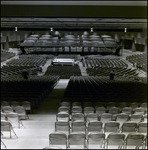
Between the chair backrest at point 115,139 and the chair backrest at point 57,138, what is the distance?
108 cm

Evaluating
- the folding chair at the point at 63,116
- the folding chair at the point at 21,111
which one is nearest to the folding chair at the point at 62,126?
the folding chair at the point at 63,116

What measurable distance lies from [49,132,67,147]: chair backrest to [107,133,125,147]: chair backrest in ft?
3.53

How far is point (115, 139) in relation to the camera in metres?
4.89

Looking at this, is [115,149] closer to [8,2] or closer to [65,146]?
[65,146]

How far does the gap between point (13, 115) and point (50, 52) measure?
32128 millimetres

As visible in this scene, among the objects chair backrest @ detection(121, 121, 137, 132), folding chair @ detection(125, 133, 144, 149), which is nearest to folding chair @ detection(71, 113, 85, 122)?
chair backrest @ detection(121, 121, 137, 132)

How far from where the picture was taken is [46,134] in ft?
19.5

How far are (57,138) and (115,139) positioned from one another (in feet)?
4.60

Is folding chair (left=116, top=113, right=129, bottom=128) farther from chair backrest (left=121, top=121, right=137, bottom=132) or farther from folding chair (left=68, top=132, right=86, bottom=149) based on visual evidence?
folding chair (left=68, top=132, right=86, bottom=149)

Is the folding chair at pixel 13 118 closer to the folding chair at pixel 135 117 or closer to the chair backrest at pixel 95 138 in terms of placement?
the chair backrest at pixel 95 138

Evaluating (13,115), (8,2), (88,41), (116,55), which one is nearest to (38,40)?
(88,41)

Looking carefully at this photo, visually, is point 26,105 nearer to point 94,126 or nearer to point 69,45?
point 94,126

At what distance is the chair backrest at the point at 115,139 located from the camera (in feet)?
16.0

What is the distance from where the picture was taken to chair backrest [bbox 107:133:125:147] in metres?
4.86
